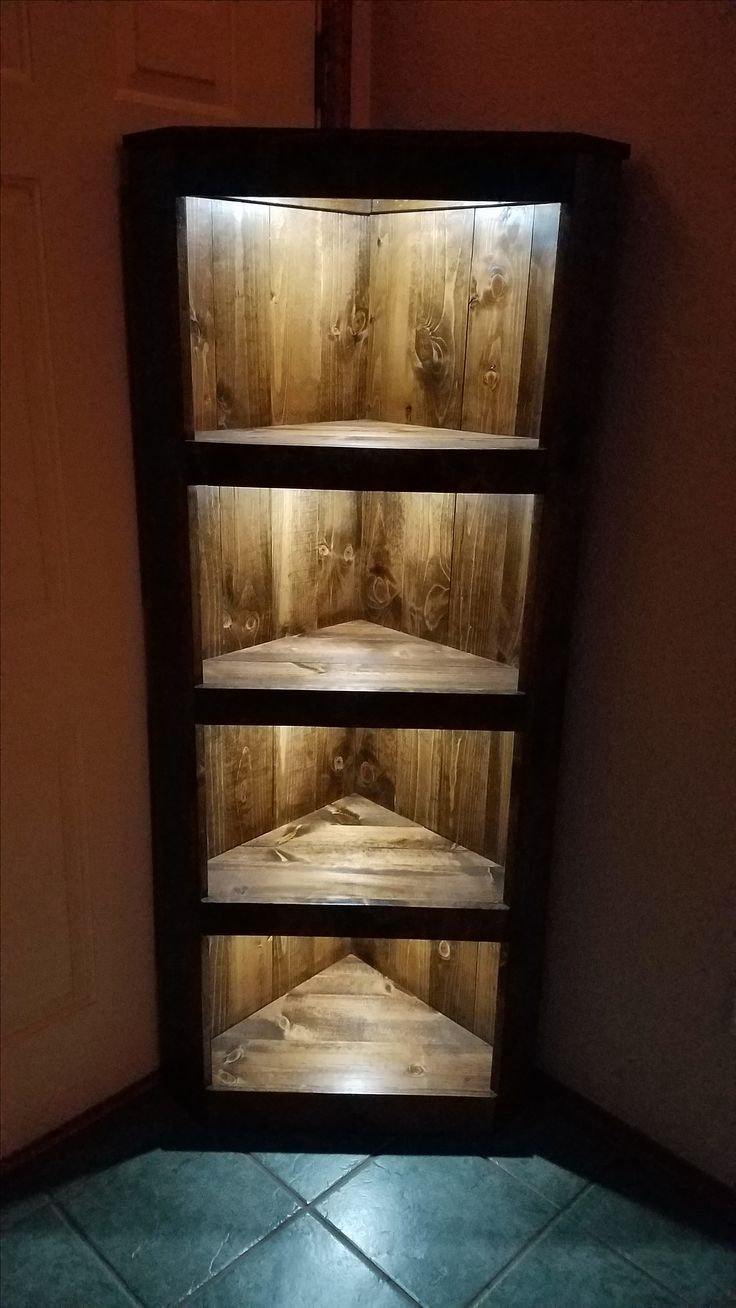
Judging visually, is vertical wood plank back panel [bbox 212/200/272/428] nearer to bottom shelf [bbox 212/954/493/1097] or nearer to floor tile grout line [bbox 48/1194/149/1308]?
bottom shelf [bbox 212/954/493/1097]

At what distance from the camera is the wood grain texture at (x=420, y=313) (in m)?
1.60

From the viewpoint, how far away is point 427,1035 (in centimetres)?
192

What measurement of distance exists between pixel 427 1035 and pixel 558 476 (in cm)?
118

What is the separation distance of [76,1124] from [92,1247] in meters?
0.25

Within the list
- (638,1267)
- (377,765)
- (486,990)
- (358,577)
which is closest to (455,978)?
(486,990)

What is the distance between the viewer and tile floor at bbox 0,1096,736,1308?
150 cm

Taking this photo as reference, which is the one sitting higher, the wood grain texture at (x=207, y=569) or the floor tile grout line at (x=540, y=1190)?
the wood grain texture at (x=207, y=569)

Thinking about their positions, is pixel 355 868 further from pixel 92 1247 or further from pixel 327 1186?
pixel 92 1247

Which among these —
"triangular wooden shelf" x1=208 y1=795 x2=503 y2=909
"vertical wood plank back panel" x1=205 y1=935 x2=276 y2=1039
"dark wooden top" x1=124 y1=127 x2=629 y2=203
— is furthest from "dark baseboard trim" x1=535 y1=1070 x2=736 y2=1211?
"dark wooden top" x1=124 y1=127 x2=629 y2=203

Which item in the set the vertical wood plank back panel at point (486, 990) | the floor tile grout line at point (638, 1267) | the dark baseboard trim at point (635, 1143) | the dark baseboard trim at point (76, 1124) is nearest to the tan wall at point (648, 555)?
the dark baseboard trim at point (635, 1143)

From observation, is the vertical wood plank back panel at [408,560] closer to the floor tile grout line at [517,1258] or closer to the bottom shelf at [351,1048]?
the bottom shelf at [351,1048]

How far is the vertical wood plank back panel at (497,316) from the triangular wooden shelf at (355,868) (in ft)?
2.71

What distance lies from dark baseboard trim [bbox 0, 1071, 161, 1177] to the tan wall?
0.86m

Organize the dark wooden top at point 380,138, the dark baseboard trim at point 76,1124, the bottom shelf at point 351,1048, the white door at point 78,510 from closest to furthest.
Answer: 1. the dark wooden top at point 380,138
2. the white door at point 78,510
3. the dark baseboard trim at point 76,1124
4. the bottom shelf at point 351,1048
